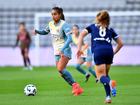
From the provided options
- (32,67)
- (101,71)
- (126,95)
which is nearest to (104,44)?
(101,71)

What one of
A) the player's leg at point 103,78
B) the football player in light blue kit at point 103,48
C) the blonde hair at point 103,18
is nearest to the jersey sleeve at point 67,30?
the football player in light blue kit at point 103,48

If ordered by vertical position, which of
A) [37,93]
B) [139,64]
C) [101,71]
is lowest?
[139,64]

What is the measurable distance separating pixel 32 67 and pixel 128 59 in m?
4.68

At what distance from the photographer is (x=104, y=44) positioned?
515 inches

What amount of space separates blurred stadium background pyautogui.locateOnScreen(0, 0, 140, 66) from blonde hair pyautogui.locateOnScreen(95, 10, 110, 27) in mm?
18472

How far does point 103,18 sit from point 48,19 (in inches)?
879

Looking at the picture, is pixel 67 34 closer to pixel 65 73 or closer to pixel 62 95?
pixel 65 73

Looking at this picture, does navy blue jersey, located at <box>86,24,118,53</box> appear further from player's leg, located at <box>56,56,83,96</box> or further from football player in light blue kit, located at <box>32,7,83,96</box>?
player's leg, located at <box>56,56,83,96</box>

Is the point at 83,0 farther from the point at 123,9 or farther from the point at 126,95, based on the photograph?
the point at 126,95

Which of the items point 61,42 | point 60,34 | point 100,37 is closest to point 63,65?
point 61,42

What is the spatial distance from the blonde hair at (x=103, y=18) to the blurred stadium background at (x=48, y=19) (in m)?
18.5

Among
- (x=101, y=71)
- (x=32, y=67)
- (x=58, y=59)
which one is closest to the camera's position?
(x=101, y=71)

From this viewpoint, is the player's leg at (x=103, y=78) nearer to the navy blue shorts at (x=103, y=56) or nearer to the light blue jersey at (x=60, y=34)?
the navy blue shorts at (x=103, y=56)

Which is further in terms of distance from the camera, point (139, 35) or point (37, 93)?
point (139, 35)
